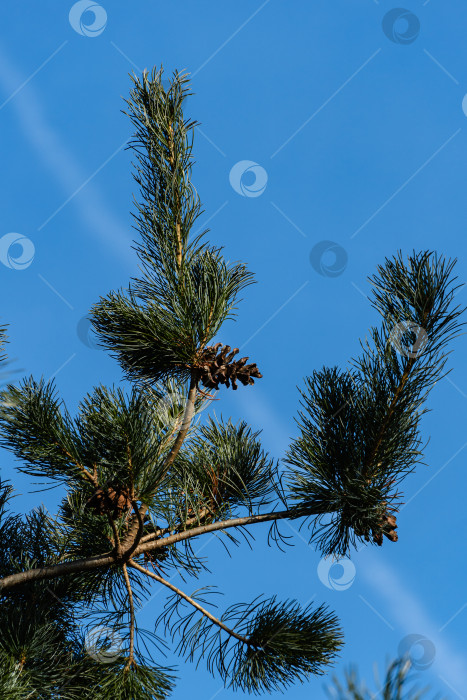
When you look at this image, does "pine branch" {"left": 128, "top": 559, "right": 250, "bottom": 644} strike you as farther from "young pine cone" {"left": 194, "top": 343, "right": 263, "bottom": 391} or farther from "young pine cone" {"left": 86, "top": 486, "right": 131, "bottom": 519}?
"young pine cone" {"left": 194, "top": 343, "right": 263, "bottom": 391}

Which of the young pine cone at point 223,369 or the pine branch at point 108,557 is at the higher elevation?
the young pine cone at point 223,369

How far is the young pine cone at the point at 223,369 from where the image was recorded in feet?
8.32

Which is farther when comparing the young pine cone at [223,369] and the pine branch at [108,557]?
the young pine cone at [223,369]

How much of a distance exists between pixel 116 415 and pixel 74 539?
777 mm

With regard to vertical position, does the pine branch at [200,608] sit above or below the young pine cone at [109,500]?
below

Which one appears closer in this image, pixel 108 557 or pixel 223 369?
pixel 108 557

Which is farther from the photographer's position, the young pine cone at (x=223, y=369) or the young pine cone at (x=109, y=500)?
the young pine cone at (x=223, y=369)

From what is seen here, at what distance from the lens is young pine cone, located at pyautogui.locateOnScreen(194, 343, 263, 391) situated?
99.9 inches

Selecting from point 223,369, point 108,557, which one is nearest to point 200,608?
point 108,557

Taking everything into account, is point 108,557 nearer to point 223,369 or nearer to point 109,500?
point 109,500

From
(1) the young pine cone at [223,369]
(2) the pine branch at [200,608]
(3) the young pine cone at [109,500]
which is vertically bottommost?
(2) the pine branch at [200,608]

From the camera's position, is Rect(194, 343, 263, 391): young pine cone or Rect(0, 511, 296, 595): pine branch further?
Rect(194, 343, 263, 391): young pine cone

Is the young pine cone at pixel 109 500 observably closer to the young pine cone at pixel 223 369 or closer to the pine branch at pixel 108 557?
the pine branch at pixel 108 557

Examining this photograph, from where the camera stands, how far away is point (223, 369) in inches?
99.8
